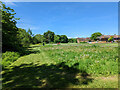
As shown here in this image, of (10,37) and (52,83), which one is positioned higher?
(10,37)

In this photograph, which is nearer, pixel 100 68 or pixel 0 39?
pixel 100 68

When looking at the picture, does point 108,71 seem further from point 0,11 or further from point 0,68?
point 0,11

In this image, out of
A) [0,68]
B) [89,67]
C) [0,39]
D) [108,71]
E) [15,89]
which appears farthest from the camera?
[0,39]

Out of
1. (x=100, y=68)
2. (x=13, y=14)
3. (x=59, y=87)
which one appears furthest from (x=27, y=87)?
(x=13, y=14)

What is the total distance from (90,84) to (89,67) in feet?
5.00

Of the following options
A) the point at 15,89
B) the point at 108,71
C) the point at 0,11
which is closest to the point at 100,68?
the point at 108,71

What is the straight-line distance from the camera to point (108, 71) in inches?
153

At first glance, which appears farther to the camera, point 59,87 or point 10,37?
point 10,37

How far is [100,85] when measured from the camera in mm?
2840

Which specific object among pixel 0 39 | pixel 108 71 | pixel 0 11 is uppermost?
pixel 0 11

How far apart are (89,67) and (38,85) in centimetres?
309

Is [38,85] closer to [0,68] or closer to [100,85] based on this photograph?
[100,85]

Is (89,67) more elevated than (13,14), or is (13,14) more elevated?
(13,14)

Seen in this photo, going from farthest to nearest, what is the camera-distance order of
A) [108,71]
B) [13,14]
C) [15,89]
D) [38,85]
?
[13,14] → [108,71] → [38,85] → [15,89]
